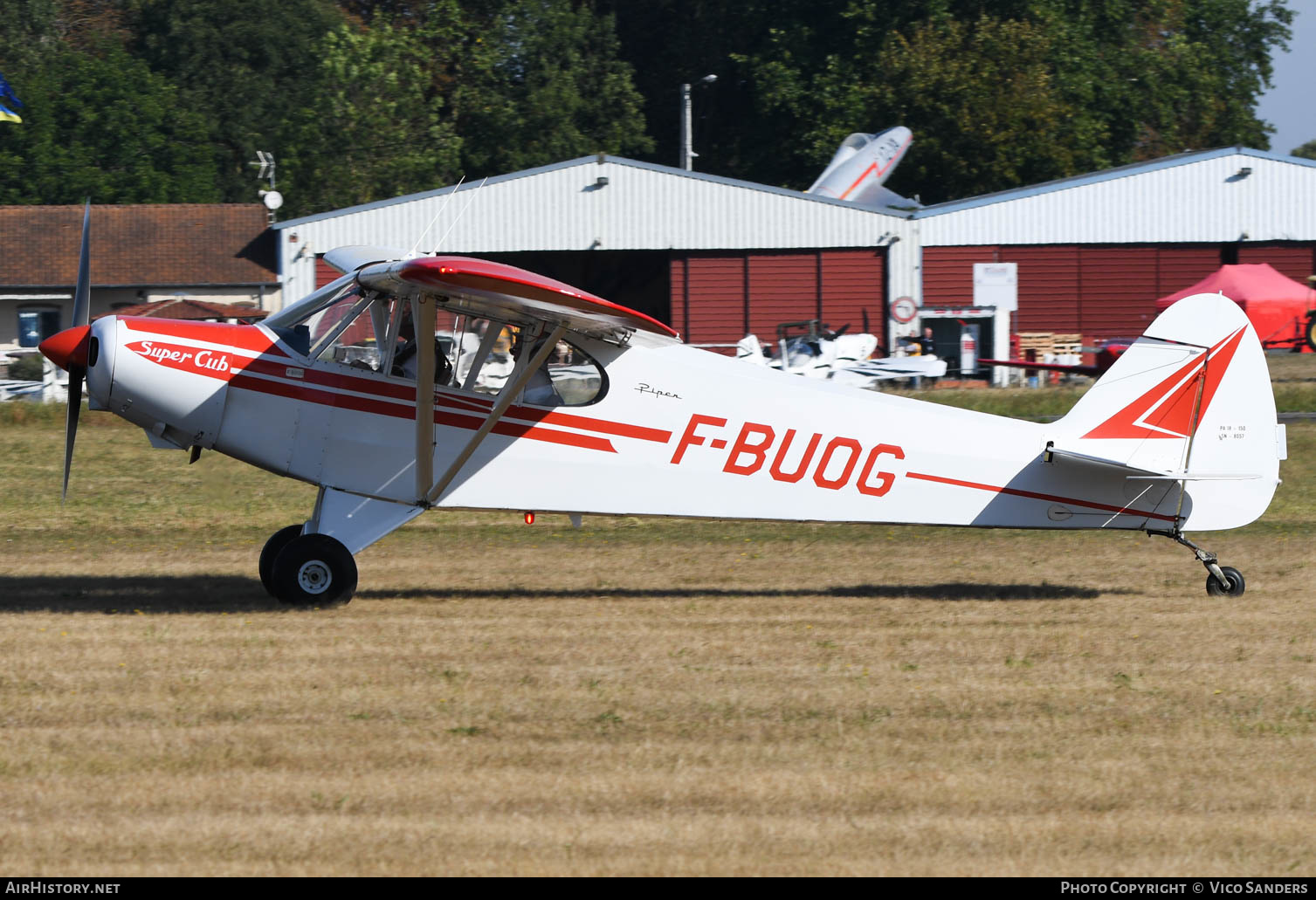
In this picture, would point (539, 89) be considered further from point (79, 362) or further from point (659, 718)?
point (659, 718)

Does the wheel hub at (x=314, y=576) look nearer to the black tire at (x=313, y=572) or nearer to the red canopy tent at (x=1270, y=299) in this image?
the black tire at (x=313, y=572)

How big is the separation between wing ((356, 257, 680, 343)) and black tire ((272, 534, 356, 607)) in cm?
165

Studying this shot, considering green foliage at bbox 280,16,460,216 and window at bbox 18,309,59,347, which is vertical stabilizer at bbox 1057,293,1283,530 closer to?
window at bbox 18,309,59,347

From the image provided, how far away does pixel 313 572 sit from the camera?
916cm

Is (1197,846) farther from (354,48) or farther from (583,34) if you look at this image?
(583,34)

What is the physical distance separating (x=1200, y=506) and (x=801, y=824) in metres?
5.41

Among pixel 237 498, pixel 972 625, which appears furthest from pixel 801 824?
pixel 237 498

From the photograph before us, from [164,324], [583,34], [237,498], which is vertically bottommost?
[237,498]

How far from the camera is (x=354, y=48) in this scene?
5378cm

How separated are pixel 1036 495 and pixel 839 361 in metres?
20.7

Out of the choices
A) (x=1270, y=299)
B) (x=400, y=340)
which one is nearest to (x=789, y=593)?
(x=400, y=340)

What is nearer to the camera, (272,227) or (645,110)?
(272,227)

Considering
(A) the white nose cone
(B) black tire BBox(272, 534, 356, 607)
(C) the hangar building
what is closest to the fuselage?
(B) black tire BBox(272, 534, 356, 607)

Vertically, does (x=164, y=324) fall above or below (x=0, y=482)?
above
